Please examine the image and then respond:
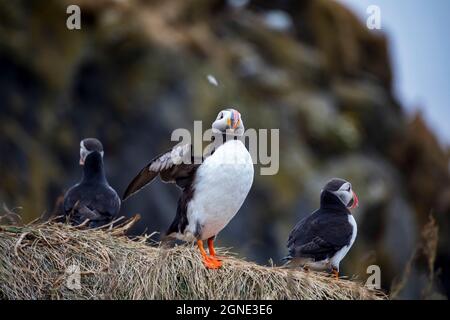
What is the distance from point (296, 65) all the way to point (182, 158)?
13.0m

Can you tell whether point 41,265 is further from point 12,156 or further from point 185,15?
point 185,15

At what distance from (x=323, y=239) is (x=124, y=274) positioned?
1.51m

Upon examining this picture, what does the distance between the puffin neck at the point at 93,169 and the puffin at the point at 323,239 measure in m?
1.84

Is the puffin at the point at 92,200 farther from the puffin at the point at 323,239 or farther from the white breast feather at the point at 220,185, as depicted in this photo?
the puffin at the point at 323,239

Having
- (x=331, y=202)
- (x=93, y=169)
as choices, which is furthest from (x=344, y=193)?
(x=93, y=169)

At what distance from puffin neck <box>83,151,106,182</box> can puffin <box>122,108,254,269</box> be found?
0.73 metres

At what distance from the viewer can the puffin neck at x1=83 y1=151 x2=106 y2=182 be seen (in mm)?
7891

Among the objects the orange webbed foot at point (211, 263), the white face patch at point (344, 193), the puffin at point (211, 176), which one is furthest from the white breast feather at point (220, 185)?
the white face patch at point (344, 193)

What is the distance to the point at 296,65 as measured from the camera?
19750mm

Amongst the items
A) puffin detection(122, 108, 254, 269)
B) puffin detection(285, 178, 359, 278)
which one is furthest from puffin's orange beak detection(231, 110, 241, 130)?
puffin detection(285, 178, 359, 278)

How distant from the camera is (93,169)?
7.95 meters

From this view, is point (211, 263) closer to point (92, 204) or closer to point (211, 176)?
point (211, 176)
